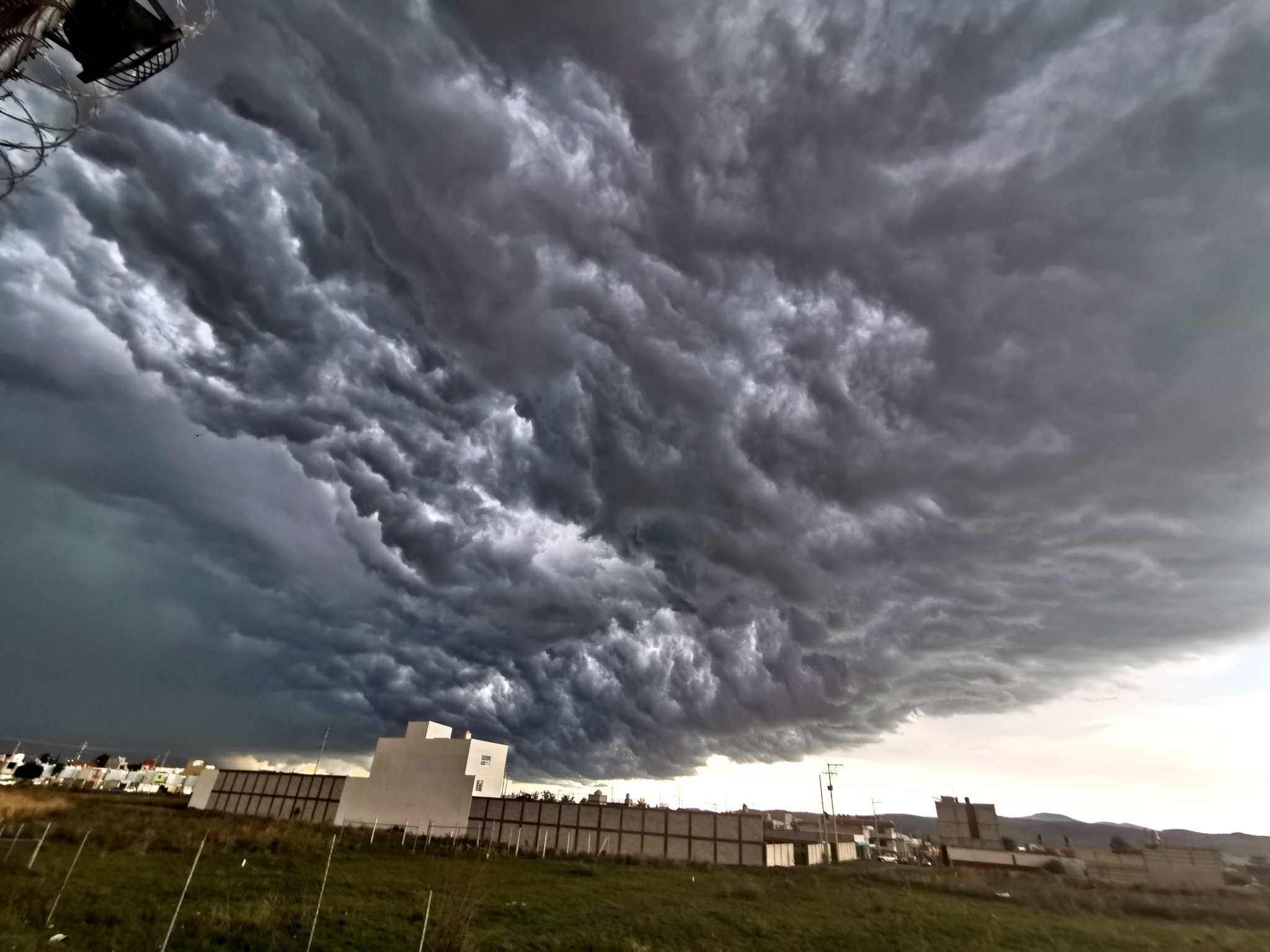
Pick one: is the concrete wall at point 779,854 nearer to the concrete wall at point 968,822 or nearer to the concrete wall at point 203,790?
the concrete wall at point 968,822

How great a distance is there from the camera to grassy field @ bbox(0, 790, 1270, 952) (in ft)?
70.7

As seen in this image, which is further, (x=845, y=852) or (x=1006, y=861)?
(x=845, y=852)

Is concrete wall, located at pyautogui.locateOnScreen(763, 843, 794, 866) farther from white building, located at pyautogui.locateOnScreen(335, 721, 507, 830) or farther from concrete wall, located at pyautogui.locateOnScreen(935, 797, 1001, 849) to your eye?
concrete wall, located at pyautogui.locateOnScreen(935, 797, 1001, 849)

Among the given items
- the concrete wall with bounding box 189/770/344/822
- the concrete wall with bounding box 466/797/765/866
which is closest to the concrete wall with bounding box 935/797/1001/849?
the concrete wall with bounding box 466/797/765/866

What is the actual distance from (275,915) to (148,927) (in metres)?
4.10

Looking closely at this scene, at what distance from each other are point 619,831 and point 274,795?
49862 millimetres

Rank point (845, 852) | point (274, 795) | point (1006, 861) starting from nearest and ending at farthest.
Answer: point (1006, 861) < point (274, 795) < point (845, 852)

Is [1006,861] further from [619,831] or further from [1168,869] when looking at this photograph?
[619,831]

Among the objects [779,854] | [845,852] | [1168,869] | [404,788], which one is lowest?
[779,854]

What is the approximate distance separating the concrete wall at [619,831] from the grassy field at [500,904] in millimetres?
4744

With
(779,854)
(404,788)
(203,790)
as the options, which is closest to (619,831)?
(779,854)

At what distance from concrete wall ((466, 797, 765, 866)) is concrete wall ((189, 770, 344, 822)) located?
23165 millimetres

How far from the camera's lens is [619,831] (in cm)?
6388

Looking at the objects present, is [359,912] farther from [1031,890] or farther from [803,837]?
[803,837]
